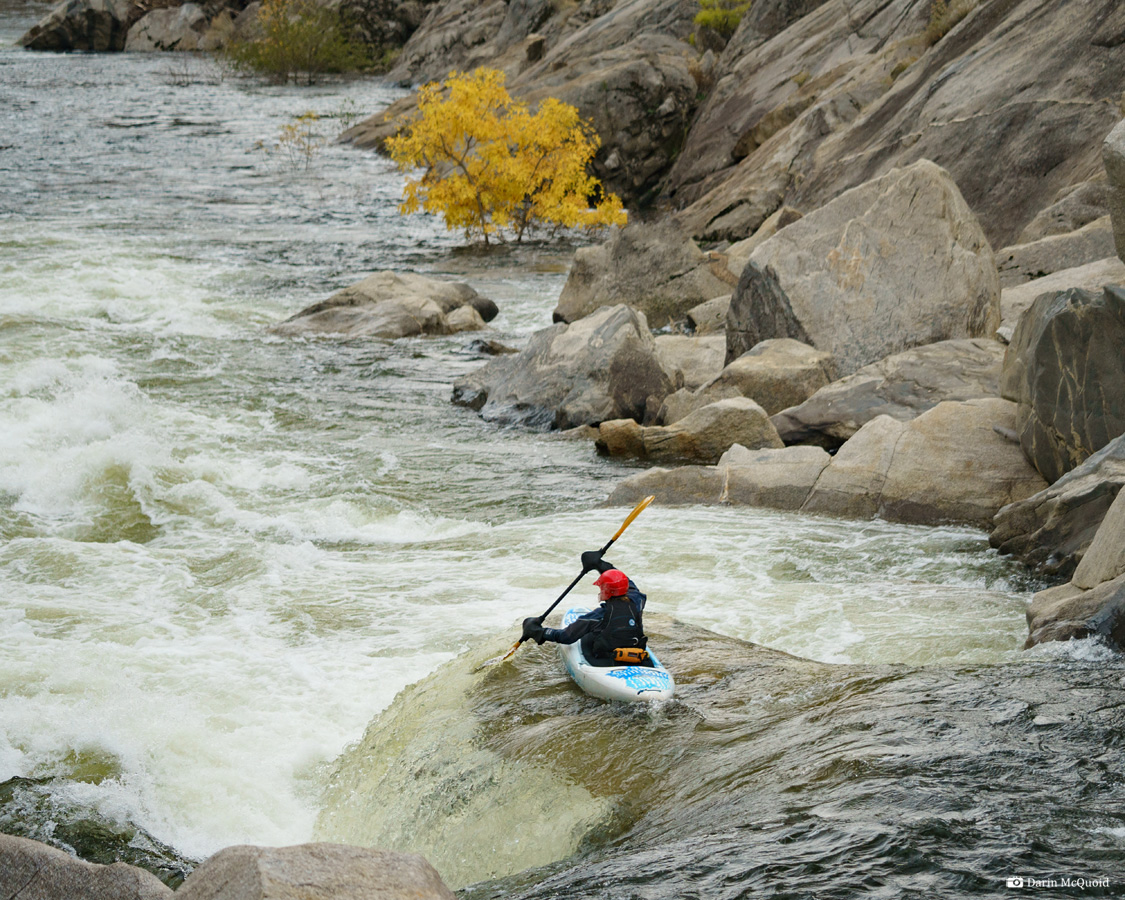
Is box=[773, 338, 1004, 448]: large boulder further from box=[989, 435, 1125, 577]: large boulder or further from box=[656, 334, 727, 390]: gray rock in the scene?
box=[656, 334, 727, 390]: gray rock

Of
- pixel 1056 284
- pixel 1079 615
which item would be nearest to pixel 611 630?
pixel 1079 615

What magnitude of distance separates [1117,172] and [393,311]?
45.8ft

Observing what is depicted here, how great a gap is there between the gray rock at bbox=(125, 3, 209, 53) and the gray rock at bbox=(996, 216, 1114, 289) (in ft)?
211

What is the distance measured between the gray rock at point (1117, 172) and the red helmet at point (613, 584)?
5204 millimetres

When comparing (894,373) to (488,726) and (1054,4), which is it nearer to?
(488,726)

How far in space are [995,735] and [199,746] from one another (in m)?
4.98

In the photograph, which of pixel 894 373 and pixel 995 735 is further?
pixel 894 373

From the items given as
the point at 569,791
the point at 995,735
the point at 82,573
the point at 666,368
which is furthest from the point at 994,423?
the point at 82,573

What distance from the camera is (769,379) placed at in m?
13.7

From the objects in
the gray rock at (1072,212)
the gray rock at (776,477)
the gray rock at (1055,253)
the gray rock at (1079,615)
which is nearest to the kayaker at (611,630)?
the gray rock at (1079,615)

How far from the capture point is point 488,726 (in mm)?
6586

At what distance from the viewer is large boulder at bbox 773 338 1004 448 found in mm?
12172

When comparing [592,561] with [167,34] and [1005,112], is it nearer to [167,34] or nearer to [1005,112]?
[1005,112]

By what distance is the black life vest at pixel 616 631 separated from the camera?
21.5ft
